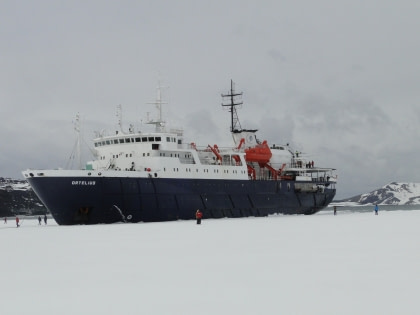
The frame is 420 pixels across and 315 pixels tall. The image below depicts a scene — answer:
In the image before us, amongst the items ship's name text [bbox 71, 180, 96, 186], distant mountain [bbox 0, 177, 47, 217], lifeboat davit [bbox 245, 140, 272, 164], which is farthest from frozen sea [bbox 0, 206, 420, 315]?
distant mountain [bbox 0, 177, 47, 217]

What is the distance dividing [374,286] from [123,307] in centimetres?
501

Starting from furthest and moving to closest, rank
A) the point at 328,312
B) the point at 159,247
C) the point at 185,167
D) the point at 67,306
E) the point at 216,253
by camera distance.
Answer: the point at 185,167 < the point at 159,247 < the point at 216,253 < the point at 67,306 < the point at 328,312

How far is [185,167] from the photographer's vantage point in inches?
1791

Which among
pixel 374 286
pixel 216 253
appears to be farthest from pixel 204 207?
pixel 374 286

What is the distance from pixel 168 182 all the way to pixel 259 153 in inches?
624

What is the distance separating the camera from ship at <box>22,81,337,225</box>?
1553 inches

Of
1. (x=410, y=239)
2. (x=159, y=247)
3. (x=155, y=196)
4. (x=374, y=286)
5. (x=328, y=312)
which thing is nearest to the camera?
(x=328, y=312)

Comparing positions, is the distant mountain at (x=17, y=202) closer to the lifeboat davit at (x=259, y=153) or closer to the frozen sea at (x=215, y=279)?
the lifeboat davit at (x=259, y=153)

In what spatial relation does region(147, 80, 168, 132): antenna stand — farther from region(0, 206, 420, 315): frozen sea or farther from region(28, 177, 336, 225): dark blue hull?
region(0, 206, 420, 315): frozen sea

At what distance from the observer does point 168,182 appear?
43594mm

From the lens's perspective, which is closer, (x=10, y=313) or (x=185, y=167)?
Answer: (x=10, y=313)

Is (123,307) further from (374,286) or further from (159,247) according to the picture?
(159,247)

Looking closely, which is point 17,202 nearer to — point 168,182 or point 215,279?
point 168,182

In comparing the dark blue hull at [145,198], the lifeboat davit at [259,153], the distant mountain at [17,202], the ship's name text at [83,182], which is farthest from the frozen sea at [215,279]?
the distant mountain at [17,202]
